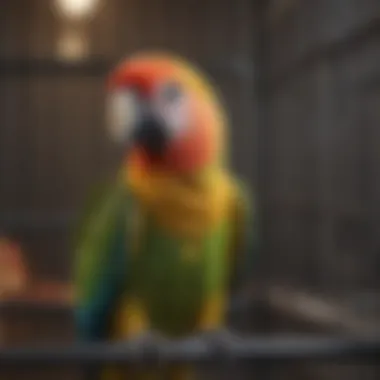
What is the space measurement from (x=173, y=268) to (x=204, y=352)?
8cm

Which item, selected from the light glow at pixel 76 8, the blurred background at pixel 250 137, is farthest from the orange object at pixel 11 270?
the light glow at pixel 76 8

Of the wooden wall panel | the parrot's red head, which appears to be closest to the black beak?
the parrot's red head

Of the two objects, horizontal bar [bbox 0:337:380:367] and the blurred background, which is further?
the blurred background

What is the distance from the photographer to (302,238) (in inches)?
30.5

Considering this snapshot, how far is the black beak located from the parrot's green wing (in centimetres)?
4

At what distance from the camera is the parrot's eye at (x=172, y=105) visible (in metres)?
0.71

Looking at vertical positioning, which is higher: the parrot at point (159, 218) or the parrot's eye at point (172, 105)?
the parrot's eye at point (172, 105)

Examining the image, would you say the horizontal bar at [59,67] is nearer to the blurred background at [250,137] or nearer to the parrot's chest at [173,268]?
the blurred background at [250,137]

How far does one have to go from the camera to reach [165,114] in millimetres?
710

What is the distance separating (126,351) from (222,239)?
13cm

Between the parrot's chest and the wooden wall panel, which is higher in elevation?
the wooden wall panel

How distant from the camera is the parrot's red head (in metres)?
0.71

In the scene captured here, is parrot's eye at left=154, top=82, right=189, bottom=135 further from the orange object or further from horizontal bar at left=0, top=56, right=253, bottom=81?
the orange object

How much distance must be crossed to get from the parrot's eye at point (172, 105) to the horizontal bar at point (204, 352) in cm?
18
